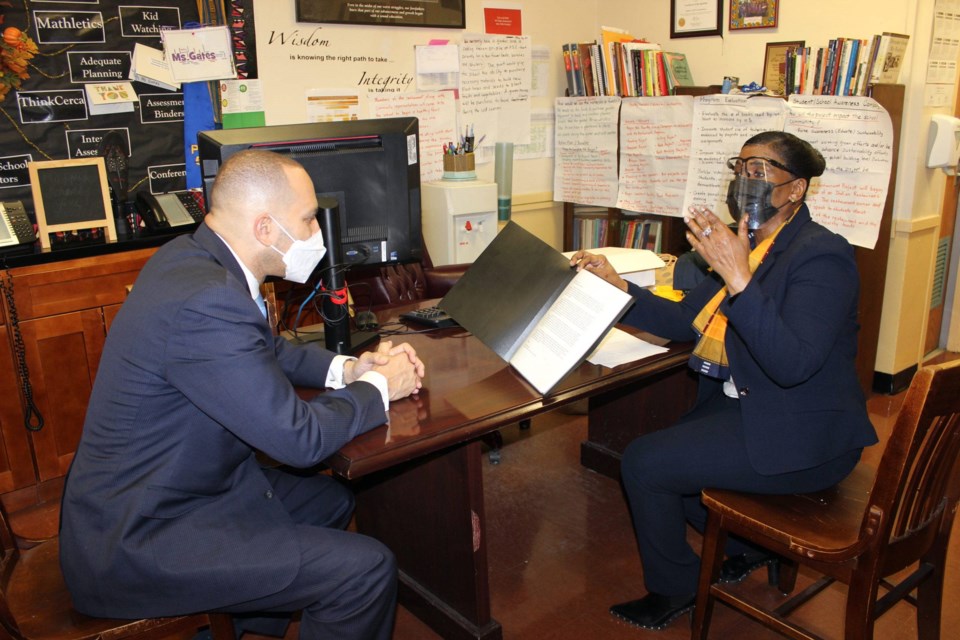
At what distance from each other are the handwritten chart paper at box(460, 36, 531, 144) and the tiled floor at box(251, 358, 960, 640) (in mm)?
1963

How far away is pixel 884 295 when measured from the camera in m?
3.80

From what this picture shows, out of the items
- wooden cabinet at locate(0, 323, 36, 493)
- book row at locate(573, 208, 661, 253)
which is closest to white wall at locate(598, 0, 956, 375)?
book row at locate(573, 208, 661, 253)

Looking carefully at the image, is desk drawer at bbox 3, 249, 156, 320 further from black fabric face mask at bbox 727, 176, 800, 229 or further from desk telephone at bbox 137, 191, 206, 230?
black fabric face mask at bbox 727, 176, 800, 229

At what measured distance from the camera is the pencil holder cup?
393 centimetres

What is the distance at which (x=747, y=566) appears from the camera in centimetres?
248

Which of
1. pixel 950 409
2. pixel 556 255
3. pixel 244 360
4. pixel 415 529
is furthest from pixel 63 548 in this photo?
pixel 950 409

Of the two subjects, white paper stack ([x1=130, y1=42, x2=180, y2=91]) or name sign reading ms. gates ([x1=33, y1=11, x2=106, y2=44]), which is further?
white paper stack ([x1=130, y1=42, x2=180, y2=91])

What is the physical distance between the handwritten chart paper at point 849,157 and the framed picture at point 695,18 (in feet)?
3.10

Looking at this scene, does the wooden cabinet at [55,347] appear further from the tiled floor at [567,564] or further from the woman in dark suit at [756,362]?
the woman in dark suit at [756,362]

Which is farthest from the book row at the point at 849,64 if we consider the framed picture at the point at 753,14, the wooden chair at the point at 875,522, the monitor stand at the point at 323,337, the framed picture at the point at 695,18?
the monitor stand at the point at 323,337

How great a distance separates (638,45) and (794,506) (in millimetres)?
3026

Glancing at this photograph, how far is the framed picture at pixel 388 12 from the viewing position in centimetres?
373

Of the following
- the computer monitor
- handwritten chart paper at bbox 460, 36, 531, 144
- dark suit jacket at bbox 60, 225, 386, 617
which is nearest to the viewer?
dark suit jacket at bbox 60, 225, 386, 617

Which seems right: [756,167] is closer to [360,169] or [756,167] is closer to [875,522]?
[875,522]
